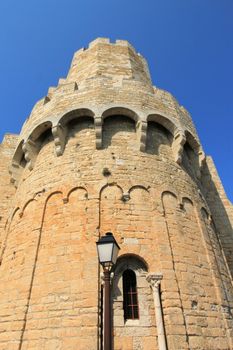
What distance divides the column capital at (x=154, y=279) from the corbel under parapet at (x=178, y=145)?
4.09 m

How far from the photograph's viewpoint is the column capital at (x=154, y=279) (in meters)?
5.94

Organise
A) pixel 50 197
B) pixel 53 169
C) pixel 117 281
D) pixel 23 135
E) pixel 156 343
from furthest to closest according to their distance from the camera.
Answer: pixel 23 135, pixel 53 169, pixel 50 197, pixel 117 281, pixel 156 343

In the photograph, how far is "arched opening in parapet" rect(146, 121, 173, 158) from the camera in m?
8.70

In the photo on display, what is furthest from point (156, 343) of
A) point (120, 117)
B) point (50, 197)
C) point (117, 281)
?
point (120, 117)

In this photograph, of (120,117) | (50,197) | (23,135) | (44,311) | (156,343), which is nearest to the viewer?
(156,343)

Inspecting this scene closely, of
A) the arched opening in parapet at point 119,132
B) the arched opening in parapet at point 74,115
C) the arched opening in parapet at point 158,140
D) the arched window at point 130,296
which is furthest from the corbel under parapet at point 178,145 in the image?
the arched window at point 130,296

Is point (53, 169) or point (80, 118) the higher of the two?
point (80, 118)

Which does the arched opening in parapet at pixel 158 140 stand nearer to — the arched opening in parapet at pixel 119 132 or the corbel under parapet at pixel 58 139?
the arched opening in parapet at pixel 119 132

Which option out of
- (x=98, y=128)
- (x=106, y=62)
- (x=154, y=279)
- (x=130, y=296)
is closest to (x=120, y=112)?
(x=98, y=128)

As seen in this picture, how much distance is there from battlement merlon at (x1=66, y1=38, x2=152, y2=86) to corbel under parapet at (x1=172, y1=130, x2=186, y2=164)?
3.74m

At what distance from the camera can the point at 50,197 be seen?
7.57 m

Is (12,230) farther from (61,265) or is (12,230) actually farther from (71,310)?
(71,310)

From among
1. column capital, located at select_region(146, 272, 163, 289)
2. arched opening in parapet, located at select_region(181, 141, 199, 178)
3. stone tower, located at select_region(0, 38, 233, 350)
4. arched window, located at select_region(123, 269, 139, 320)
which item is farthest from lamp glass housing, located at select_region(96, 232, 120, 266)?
arched opening in parapet, located at select_region(181, 141, 199, 178)

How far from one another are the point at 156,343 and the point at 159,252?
1.89 m
